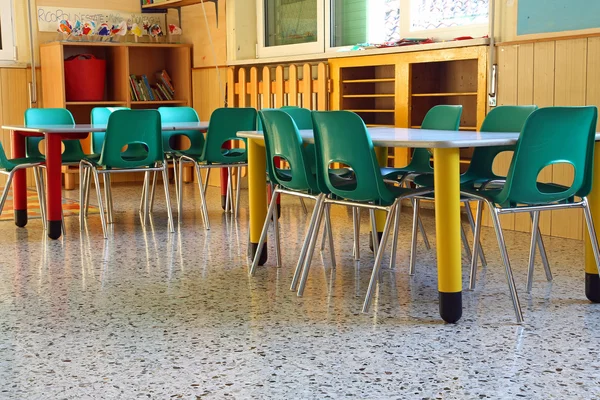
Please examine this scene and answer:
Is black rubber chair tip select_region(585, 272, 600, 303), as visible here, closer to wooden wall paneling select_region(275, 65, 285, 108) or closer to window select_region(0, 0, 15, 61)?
wooden wall paneling select_region(275, 65, 285, 108)

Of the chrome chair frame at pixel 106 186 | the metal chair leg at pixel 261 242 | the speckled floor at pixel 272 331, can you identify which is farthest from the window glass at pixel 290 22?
the metal chair leg at pixel 261 242

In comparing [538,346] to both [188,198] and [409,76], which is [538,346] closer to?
[409,76]

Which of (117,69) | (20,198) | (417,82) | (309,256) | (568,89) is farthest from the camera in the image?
(117,69)

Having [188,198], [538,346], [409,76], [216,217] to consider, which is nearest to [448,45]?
[409,76]

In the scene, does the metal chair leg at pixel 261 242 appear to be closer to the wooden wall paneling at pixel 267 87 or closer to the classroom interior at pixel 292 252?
the classroom interior at pixel 292 252

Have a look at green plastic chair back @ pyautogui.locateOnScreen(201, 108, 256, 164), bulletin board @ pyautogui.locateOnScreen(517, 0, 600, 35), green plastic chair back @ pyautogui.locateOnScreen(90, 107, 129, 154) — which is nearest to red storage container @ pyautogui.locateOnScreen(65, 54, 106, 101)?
green plastic chair back @ pyautogui.locateOnScreen(90, 107, 129, 154)

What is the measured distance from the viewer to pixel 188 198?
7.02 meters

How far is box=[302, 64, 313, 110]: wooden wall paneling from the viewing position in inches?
273

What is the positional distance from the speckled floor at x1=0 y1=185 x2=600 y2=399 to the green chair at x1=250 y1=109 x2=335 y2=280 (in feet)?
0.89

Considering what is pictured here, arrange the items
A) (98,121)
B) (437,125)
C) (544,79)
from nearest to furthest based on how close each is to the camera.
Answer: (437,125) < (544,79) < (98,121)

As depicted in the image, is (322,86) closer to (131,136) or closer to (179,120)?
(179,120)

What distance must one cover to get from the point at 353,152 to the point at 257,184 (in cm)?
89

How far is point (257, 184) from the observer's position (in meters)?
4.10

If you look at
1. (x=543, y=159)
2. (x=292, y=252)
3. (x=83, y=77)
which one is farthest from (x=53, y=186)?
(x=83, y=77)
